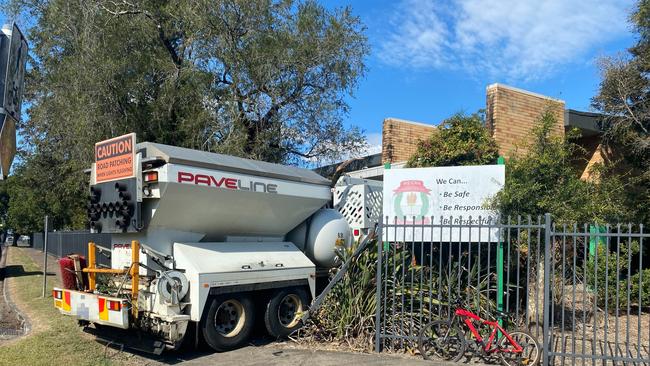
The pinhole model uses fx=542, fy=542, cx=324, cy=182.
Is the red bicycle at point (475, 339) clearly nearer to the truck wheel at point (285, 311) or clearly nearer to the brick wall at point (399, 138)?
the truck wheel at point (285, 311)

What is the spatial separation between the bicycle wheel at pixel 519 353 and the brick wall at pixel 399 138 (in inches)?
307

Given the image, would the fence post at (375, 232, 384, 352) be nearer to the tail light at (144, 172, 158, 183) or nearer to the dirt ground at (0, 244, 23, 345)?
the tail light at (144, 172, 158, 183)

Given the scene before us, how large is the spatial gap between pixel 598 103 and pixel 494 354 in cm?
782

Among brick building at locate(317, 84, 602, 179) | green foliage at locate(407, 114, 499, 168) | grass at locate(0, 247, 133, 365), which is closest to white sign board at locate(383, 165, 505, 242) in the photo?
brick building at locate(317, 84, 602, 179)

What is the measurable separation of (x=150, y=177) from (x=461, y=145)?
6.40 m

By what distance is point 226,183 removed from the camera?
297 inches

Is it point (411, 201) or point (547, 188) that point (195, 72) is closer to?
point (411, 201)

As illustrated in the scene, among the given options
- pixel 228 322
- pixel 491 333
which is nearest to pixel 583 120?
pixel 491 333

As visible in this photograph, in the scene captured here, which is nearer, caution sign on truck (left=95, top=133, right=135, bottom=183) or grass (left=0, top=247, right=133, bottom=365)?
grass (left=0, top=247, right=133, bottom=365)

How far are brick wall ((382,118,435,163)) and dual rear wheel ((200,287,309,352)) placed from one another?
649 centimetres

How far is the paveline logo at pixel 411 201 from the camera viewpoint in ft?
27.1

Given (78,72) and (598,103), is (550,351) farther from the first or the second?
(78,72)

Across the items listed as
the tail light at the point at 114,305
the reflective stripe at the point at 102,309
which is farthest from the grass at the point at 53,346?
the tail light at the point at 114,305

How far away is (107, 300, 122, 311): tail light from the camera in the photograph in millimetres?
6714
